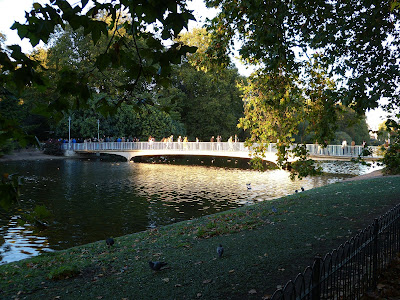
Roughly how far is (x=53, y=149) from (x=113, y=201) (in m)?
40.8

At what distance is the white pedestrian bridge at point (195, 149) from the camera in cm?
3606

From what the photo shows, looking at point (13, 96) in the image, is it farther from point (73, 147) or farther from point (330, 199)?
point (73, 147)

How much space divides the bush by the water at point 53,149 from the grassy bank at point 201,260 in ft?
167

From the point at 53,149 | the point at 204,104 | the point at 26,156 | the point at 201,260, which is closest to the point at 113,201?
the point at 201,260

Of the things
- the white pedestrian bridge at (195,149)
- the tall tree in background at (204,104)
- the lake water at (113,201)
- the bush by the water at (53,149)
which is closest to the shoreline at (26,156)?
the bush by the water at (53,149)

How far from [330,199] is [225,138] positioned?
163 feet

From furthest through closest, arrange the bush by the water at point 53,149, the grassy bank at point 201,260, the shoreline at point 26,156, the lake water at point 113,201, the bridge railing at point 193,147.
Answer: the bush by the water at point 53,149 < the shoreline at point 26,156 < the bridge railing at point 193,147 < the lake water at point 113,201 < the grassy bank at point 201,260

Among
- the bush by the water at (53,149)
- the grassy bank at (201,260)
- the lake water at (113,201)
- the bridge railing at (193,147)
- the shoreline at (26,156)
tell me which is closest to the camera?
the grassy bank at (201,260)

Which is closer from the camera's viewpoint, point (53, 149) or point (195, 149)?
point (195, 149)

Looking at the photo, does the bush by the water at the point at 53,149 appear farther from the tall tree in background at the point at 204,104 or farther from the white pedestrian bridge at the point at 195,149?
the tall tree in background at the point at 204,104

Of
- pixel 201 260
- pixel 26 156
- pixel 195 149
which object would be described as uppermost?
pixel 195 149

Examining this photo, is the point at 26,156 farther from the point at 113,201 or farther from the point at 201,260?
the point at 201,260

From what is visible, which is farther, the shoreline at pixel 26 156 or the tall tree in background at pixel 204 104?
the tall tree in background at pixel 204 104

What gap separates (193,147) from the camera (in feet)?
162
